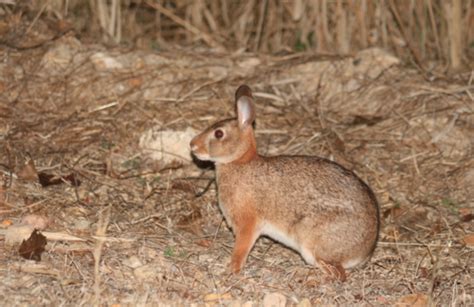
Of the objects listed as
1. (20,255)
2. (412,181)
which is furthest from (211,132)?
(412,181)

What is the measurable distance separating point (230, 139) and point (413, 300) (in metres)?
1.73

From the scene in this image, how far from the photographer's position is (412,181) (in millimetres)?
7418

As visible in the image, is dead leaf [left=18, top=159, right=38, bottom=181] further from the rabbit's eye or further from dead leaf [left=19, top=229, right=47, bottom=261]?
the rabbit's eye

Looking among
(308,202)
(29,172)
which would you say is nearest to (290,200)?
(308,202)

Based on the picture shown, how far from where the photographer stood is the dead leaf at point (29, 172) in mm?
6836

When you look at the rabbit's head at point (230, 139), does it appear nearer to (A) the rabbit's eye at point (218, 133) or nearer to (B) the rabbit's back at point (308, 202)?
(A) the rabbit's eye at point (218, 133)

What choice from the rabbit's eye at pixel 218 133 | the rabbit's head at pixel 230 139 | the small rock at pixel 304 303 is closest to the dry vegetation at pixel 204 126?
the small rock at pixel 304 303

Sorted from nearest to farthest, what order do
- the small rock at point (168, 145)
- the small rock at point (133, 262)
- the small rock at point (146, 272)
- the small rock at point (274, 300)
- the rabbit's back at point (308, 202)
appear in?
the small rock at point (274, 300) → the small rock at point (146, 272) → the small rock at point (133, 262) → the rabbit's back at point (308, 202) → the small rock at point (168, 145)

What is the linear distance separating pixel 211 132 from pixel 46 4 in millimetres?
3412

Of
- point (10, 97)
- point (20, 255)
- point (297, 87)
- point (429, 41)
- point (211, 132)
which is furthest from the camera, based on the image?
point (429, 41)

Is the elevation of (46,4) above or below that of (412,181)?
above

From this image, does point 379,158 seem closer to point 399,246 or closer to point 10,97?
point 399,246

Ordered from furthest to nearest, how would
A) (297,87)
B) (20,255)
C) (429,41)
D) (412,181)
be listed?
(429,41) → (297,87) → (412,181) → (20,255)

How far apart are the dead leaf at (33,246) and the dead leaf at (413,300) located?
2279 mm
